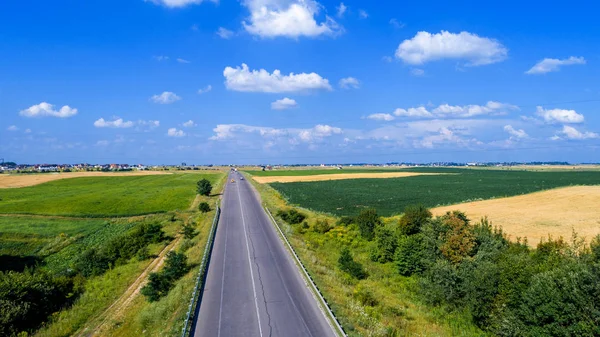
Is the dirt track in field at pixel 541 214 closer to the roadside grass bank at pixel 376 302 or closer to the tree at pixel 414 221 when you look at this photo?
the tree at pixel 414 221

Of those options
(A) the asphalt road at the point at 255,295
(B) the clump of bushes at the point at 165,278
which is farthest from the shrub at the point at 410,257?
(B) the clump of bushes at the point at 165,278

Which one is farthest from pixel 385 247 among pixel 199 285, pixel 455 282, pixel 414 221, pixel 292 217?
pixel 199 285

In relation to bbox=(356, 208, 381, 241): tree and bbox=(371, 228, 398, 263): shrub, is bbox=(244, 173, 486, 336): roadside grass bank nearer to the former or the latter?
bbox=(371, 228, 398, 263): shrub

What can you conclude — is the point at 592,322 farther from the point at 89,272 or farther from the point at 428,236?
the point at 89,272

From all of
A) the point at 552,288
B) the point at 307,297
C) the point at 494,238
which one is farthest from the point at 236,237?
the point at 552,288

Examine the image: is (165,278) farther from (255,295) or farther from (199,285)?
(255,295)
